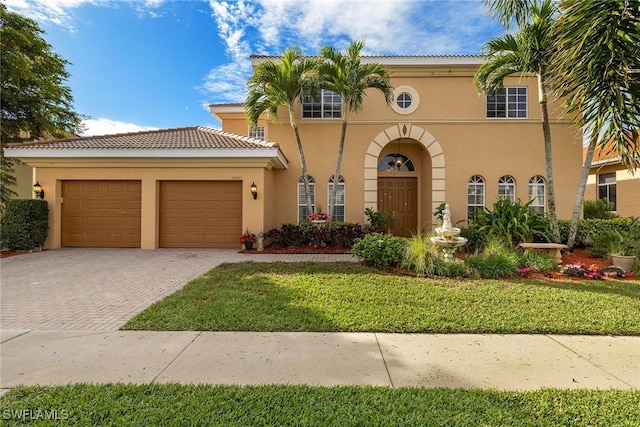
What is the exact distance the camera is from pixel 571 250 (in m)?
9.51

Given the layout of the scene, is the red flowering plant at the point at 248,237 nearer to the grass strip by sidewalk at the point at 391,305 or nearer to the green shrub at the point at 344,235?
the green shrub at the point at 344,235

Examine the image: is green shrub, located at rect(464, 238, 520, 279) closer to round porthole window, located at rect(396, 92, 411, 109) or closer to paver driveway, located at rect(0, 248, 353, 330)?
paver driveway, located at rect(0, 248, 353, 330)

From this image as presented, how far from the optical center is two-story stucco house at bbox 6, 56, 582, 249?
1097 centimetres

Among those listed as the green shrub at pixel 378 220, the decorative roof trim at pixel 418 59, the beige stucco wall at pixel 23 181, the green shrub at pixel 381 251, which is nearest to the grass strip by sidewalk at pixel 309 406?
the green shrub at pixel 381 251

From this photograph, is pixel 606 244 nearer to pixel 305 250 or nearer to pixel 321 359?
pixel 305 250

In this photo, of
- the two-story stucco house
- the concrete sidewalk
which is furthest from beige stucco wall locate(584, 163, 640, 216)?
the concrete sidewalk

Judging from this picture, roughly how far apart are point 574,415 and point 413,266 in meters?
5.07

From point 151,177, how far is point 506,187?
14.2m

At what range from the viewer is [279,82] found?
10.5 m

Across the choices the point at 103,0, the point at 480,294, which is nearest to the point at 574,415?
the point at 480,294

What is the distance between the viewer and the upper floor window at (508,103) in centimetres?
1238

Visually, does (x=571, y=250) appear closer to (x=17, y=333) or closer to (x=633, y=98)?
(x=633, y=98)

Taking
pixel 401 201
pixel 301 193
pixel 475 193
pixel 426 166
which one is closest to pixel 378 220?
pixel 401 201

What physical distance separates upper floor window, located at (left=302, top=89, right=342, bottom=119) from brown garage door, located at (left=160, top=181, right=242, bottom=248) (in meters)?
4.43
